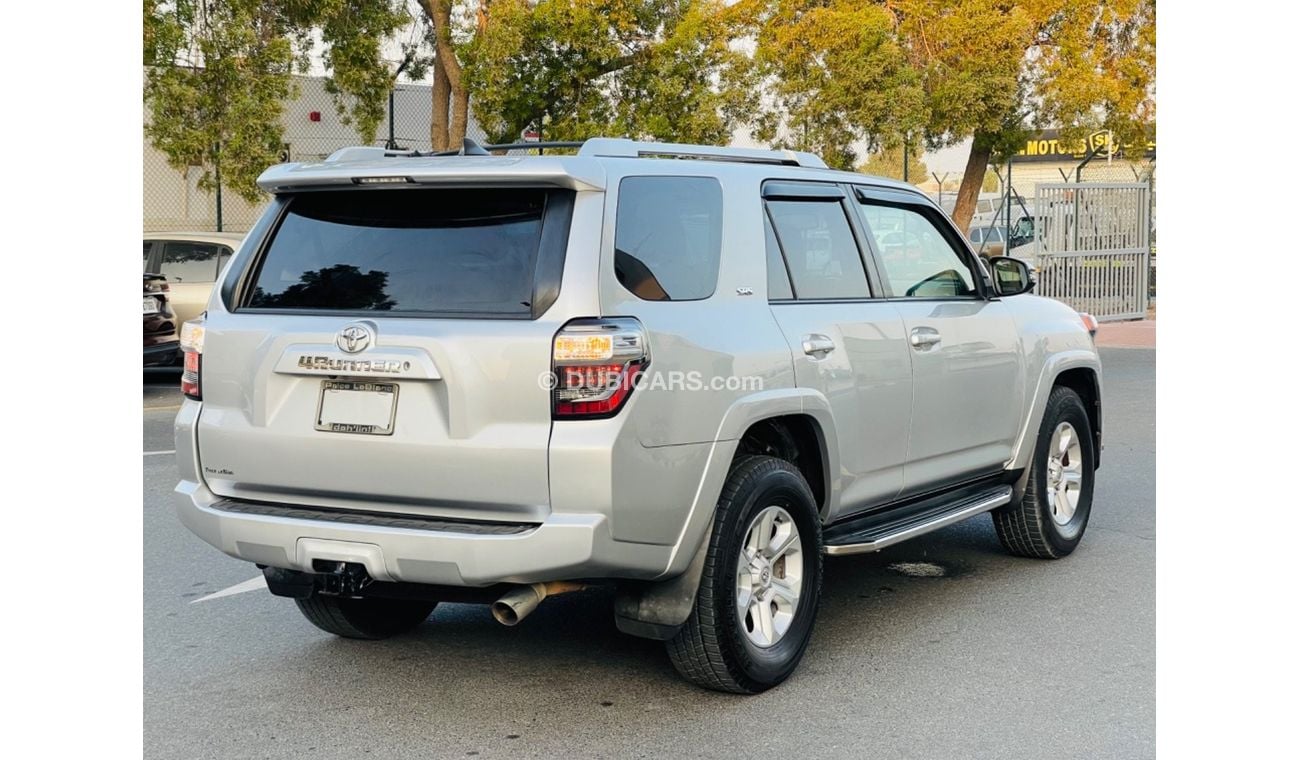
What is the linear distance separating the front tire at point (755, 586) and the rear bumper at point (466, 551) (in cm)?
33

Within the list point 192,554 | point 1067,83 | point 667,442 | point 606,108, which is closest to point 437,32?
point 606,108

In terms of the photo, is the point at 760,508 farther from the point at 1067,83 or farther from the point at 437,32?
the point at 1067,83

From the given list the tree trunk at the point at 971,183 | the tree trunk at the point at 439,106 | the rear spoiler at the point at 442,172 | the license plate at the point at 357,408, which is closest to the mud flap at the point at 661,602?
the license plate at the point at 357,408

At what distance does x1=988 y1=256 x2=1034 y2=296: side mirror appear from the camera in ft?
22.4

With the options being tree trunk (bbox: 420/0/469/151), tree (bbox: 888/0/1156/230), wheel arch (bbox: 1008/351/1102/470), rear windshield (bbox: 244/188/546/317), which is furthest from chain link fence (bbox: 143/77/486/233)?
rear windshield (bbox: 244/188/546/317)

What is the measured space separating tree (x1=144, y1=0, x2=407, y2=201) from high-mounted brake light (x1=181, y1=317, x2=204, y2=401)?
44.0 feet

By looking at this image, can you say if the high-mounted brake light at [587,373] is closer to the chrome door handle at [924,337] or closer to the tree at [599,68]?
the chrome door handle at [924,337]

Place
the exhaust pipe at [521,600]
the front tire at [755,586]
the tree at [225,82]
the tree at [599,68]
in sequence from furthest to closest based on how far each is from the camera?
the tree at [599,68] < the tree at [225,82] < the front tire at [755,586] < the exhaust pipe at [521,600]

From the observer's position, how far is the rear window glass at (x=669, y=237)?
468 cm

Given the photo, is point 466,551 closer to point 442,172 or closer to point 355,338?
point 355,338

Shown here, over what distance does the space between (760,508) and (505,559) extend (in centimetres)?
104

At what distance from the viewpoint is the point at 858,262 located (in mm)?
5910

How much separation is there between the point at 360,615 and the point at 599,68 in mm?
15515

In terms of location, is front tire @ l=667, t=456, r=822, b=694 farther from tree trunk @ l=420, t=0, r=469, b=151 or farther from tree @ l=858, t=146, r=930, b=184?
tree @ l=858, t=146, r=930, b=184
